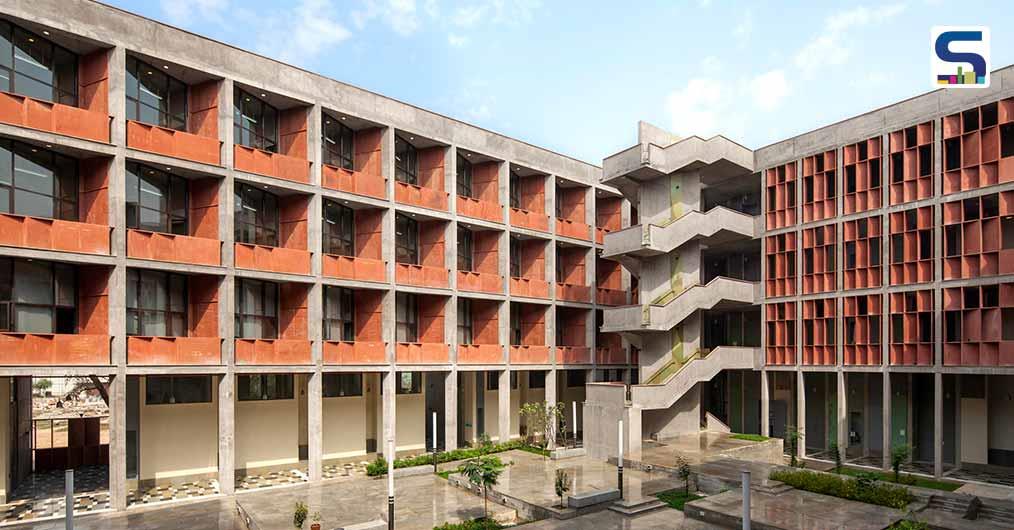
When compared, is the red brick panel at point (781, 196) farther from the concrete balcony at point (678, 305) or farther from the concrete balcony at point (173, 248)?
the concrete balcony at point (173, 248)

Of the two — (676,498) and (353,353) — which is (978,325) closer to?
(676,498)

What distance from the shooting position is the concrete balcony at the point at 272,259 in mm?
30453

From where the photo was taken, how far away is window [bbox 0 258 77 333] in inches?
992

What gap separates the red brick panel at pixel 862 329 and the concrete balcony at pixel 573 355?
53.6ft

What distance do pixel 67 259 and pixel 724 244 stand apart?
3571 centimetres

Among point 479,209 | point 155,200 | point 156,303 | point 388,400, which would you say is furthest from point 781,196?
point 156,303

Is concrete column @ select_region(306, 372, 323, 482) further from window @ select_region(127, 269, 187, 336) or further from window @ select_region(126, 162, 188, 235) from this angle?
window @ select_region(126, 162, 188, 235)

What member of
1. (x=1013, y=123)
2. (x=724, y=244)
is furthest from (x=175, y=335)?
(x=1013, y=123)

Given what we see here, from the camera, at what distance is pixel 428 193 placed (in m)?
38.2

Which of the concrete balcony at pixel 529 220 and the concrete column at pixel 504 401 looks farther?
the concrete balcony at pixel 529 220

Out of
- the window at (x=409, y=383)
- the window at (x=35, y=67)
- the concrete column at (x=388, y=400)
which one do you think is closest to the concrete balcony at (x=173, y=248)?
the window at (x=35, y=67)

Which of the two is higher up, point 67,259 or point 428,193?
point 428,193

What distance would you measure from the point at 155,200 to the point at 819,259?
33890mm

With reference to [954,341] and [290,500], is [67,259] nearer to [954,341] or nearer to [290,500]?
[290,500]
